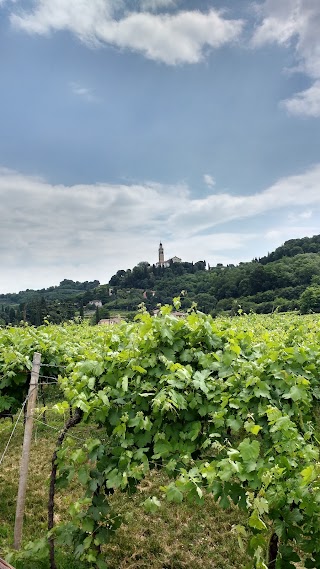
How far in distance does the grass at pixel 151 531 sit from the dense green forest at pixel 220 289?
27234 mm

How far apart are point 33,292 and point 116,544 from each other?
12622 cm

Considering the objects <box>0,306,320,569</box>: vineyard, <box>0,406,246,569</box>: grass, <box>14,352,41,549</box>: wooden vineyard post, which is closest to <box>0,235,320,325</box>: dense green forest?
<box>0,406,246,569</box>: grass

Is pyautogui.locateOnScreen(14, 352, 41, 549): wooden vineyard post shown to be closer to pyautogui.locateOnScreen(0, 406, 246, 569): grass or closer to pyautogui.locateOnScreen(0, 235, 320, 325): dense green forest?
Result: pyautogui.locateOnScreen(0, 406, 246, 569): grass

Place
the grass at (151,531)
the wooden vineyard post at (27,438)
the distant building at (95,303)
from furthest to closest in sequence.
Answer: the distant building at (95,303) → the grass at (151,531) → the wooden vineyard post at (27,438)

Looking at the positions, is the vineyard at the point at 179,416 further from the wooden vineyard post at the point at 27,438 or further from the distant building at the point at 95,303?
the distant building at the point at 95,303

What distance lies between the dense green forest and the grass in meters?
27.2

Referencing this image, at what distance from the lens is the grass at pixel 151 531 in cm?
411

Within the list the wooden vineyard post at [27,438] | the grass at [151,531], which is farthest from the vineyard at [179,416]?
the wooden vineyard post at [27,438]

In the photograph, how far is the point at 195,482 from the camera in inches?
100

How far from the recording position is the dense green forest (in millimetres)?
47219

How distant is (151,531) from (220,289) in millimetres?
60172

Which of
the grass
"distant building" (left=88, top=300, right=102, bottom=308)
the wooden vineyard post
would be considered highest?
the wooden vineyard post

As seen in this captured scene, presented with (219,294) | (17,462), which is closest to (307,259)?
(219,294)

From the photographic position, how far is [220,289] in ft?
210
